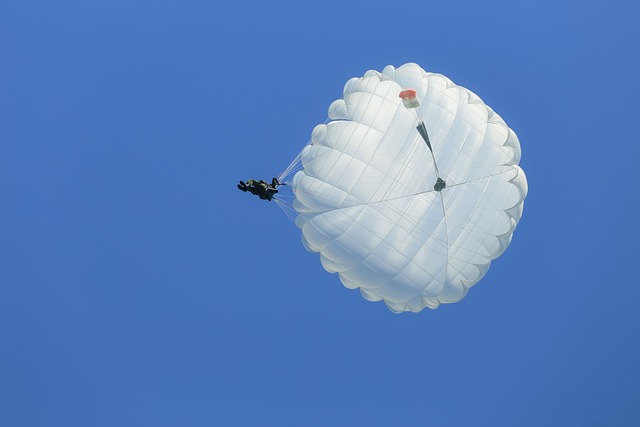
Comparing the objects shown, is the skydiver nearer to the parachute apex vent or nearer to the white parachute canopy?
the white parachute canopy

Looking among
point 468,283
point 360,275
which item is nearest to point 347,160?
point 360,275

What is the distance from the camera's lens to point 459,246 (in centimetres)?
Result: 2600

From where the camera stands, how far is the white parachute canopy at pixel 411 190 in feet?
84.0

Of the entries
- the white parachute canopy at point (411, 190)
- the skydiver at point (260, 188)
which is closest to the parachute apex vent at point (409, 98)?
the white parachute canopy at point (411, 190)

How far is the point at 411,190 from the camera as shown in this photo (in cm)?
2575

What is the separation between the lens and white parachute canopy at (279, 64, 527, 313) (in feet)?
84.0

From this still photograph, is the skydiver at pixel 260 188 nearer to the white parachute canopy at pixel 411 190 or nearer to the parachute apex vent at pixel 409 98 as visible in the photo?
the white parachute canopy at pixel 411 190

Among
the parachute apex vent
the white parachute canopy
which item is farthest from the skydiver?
the parachute apex vent

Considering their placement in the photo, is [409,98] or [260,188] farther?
[260,188]

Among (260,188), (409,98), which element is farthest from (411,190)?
(260,188)

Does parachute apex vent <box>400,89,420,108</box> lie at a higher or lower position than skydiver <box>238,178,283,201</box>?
higher

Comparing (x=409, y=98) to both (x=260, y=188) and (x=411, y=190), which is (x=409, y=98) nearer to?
(x=411, y=190)

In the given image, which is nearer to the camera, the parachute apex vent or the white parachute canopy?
the parachute apex vent

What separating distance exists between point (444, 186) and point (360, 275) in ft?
11.8
